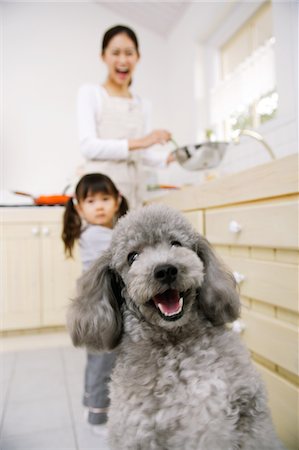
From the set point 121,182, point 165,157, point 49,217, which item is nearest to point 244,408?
point 121,182

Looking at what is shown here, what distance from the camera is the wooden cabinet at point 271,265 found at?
108 cm

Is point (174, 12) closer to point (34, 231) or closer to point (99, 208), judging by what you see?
point (34, 231)

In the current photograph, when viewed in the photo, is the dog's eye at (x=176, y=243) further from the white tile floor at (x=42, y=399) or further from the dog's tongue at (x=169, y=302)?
the white tile floor at (x=42, y=399)

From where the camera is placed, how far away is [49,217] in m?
2.71

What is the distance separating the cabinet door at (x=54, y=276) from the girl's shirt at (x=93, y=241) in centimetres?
128

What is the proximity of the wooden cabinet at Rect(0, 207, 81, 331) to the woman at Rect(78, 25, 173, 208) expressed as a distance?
42.3 inches

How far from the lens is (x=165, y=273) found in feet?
2.65

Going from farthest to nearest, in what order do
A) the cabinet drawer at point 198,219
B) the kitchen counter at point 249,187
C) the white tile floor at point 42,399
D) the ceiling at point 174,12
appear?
1. the ceiling at point 174,12
2. the cabinet drawer at point 198,219
3. the white tile floor at point 42,399
4. the kitchen counter at point 249,187

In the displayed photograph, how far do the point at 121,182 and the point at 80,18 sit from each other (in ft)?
6.71

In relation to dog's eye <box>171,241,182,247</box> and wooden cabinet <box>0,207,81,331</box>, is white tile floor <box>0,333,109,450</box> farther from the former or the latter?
dog's eye <box>171,241,182,247</box>

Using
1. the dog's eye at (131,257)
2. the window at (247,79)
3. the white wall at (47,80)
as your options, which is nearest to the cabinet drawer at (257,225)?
the dog's eye at (131,257)

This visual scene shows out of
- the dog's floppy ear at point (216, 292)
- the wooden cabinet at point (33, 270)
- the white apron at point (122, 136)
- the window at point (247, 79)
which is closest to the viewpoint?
the dog's floppy ear at point (216, 292)

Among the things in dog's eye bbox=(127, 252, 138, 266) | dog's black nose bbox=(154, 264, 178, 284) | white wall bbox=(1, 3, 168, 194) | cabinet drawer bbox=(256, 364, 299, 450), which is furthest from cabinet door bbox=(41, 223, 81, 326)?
dog's black nose bbox=(154, 264, 178, 284)

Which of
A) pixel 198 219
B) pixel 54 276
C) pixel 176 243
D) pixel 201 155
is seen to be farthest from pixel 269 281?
pixel 54 276
